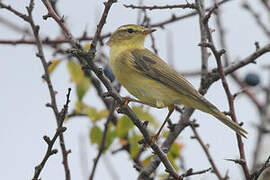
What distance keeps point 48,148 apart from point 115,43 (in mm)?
2645

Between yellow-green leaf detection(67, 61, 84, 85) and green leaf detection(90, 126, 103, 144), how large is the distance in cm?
53

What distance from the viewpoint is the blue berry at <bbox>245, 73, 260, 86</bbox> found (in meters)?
7.23

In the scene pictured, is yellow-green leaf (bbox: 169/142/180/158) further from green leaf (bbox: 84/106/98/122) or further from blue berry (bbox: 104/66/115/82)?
blue berry (bbox: 104/66/115/82)

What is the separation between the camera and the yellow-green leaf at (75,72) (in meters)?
5.20

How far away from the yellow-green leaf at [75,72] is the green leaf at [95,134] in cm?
53

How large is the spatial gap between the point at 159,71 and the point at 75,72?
2.98 feet

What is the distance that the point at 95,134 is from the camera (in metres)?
5.14

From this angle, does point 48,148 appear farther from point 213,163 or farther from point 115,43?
point 115,43

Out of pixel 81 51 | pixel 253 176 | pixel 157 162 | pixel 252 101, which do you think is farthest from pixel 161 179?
pixel 252 101

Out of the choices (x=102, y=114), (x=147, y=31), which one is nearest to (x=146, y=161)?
(x=102, y=114)

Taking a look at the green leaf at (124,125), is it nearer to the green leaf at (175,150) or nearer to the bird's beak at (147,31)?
the green leaf at (175,150)

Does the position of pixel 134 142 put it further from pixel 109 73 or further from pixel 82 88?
pixel 109 73

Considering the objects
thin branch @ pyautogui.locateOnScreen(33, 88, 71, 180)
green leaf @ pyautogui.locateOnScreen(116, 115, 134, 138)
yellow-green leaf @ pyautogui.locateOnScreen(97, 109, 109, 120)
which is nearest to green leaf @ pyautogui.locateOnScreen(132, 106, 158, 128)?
green leaf @ pyautogui.locateOnScreen(116, 115, 134, 138)

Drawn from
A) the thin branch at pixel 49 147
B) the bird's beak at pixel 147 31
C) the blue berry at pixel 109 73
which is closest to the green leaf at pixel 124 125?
the bird's beak at pixel 147 31
